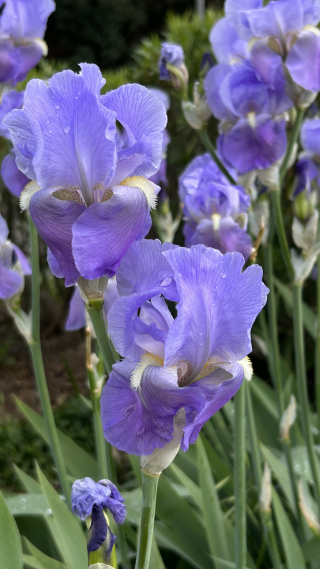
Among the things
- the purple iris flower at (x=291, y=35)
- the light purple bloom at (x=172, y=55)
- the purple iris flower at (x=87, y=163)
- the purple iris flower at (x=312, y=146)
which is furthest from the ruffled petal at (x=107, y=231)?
the purple iris flower at (x=312, y=146)

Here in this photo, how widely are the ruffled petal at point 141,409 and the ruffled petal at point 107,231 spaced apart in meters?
0.11

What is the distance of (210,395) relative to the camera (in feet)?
1.89

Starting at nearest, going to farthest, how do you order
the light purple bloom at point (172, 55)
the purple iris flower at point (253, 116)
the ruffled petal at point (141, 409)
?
1. the ruffled petal at point (141, 409)
2. the purple iris flower at point (253, 116)
3. the light purple bloom at point (172, 55)

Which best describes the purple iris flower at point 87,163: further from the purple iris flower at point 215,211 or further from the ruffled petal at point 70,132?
the purple iris flower at point 215,211

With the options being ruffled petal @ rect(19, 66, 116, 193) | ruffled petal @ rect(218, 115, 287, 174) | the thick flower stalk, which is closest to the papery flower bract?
the thick flower stalk

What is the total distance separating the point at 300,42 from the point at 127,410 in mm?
1104

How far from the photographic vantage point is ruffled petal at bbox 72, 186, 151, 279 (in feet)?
1.85

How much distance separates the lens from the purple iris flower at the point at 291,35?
1.26 m

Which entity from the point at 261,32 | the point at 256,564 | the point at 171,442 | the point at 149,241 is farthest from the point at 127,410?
the point at 256,564

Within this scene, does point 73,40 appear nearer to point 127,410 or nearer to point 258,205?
point 258,205

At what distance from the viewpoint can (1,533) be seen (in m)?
0.84

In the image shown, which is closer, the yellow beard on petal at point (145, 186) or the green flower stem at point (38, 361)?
the yellow beard on petal at point (145, 186)

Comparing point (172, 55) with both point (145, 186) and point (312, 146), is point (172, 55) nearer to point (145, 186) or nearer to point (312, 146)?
point (312, 146)

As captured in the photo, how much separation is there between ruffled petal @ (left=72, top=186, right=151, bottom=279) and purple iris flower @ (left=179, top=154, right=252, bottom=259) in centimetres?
67
